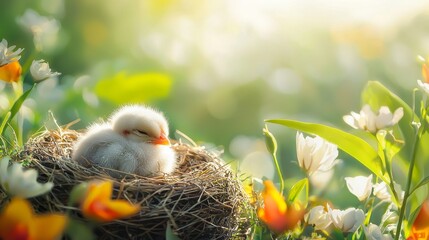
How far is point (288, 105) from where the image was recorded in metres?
2.24

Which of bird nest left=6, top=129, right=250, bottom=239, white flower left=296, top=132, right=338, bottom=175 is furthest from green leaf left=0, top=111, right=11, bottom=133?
white flower left=296, top=132, right=338, bottom=175

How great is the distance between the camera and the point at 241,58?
7.27ft

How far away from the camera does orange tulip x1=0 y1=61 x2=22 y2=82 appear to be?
1.13m

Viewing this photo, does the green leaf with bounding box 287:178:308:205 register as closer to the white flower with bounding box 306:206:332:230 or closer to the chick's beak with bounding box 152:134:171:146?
the white flower with bounding box 306:206:332:230

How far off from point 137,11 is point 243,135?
0.64 meters

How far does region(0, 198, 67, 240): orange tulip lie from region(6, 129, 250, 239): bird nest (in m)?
0.13

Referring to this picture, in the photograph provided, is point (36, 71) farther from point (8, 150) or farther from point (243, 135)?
point (243, 135)

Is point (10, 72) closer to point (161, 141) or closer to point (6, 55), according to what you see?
point (6, 55)

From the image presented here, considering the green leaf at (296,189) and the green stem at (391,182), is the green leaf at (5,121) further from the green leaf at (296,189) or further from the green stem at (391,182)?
the green stem at (391,182)

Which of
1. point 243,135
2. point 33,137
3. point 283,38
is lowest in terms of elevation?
point 243,135

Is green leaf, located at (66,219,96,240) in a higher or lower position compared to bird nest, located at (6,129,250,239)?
higher

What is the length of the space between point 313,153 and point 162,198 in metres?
0.22

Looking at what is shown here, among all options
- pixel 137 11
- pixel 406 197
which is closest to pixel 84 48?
pixel 137 11

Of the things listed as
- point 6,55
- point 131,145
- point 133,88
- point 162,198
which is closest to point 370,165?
point 162,198
